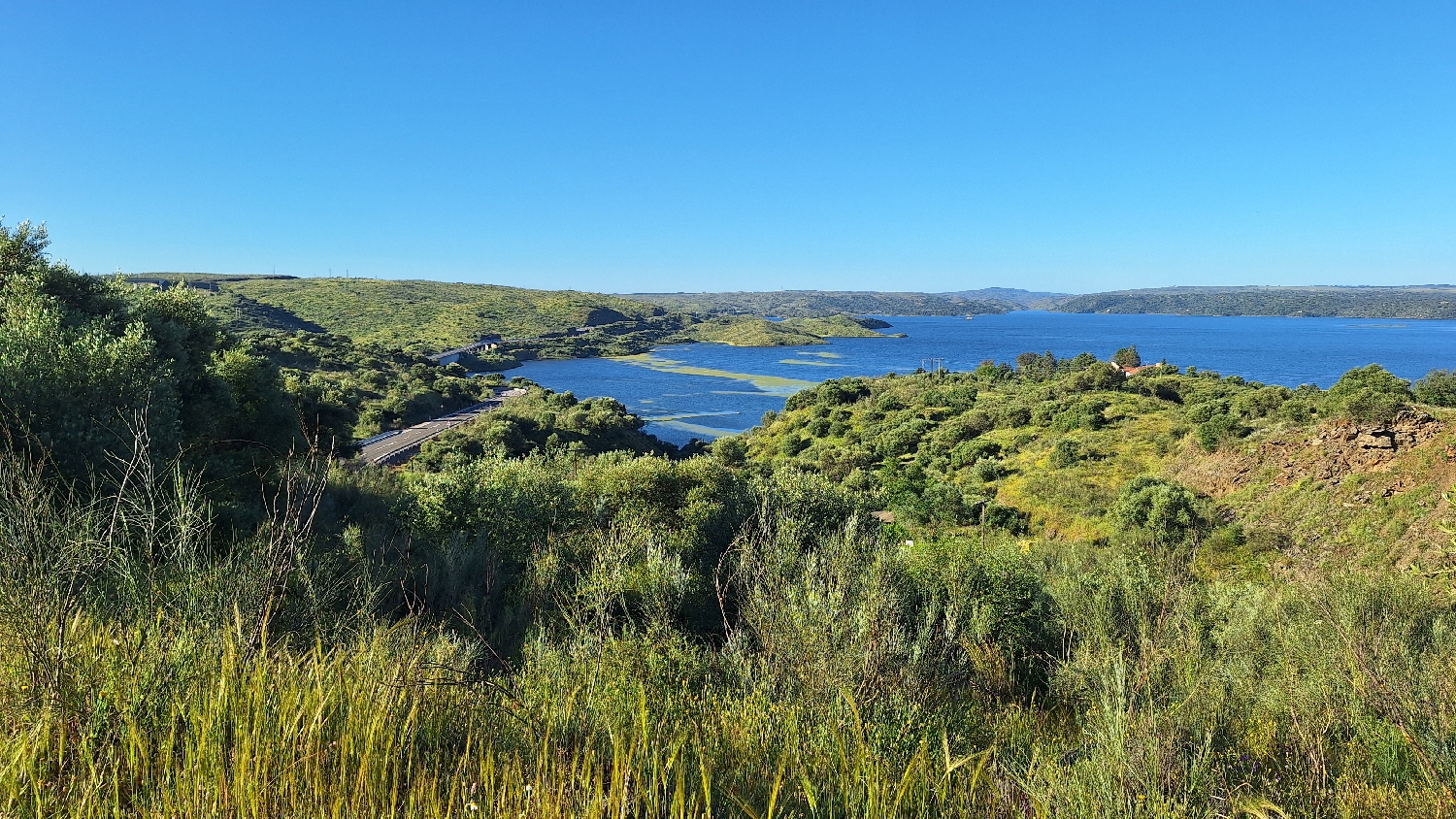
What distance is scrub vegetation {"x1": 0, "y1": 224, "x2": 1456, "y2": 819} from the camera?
1.99 m

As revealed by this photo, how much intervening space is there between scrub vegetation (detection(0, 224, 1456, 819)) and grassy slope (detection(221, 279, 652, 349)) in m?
102

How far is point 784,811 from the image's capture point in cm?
221

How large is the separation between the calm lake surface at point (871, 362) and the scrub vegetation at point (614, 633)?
47.3 m

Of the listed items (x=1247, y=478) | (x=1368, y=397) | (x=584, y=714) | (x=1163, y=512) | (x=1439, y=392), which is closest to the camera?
(x=584, y=714)

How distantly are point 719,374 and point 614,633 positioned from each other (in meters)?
105

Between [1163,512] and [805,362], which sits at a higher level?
[1163,512]

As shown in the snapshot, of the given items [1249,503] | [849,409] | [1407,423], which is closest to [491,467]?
[1249,503]

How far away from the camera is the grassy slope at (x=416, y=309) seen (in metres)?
117

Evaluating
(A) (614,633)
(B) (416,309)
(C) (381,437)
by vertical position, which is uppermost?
(B) (416,309)

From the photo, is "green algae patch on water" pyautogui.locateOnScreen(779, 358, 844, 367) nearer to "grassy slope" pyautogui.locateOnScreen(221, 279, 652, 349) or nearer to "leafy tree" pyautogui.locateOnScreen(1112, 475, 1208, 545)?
"grassy slope" pyautogui.locateOnScreen(221, 279, 652, 349)

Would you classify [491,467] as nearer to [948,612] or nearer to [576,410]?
[948,612]

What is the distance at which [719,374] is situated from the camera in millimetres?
109750

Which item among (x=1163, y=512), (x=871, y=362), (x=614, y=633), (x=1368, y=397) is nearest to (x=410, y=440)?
(x=1163, y=512)

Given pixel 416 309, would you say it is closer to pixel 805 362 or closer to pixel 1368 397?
pixel 805 362
